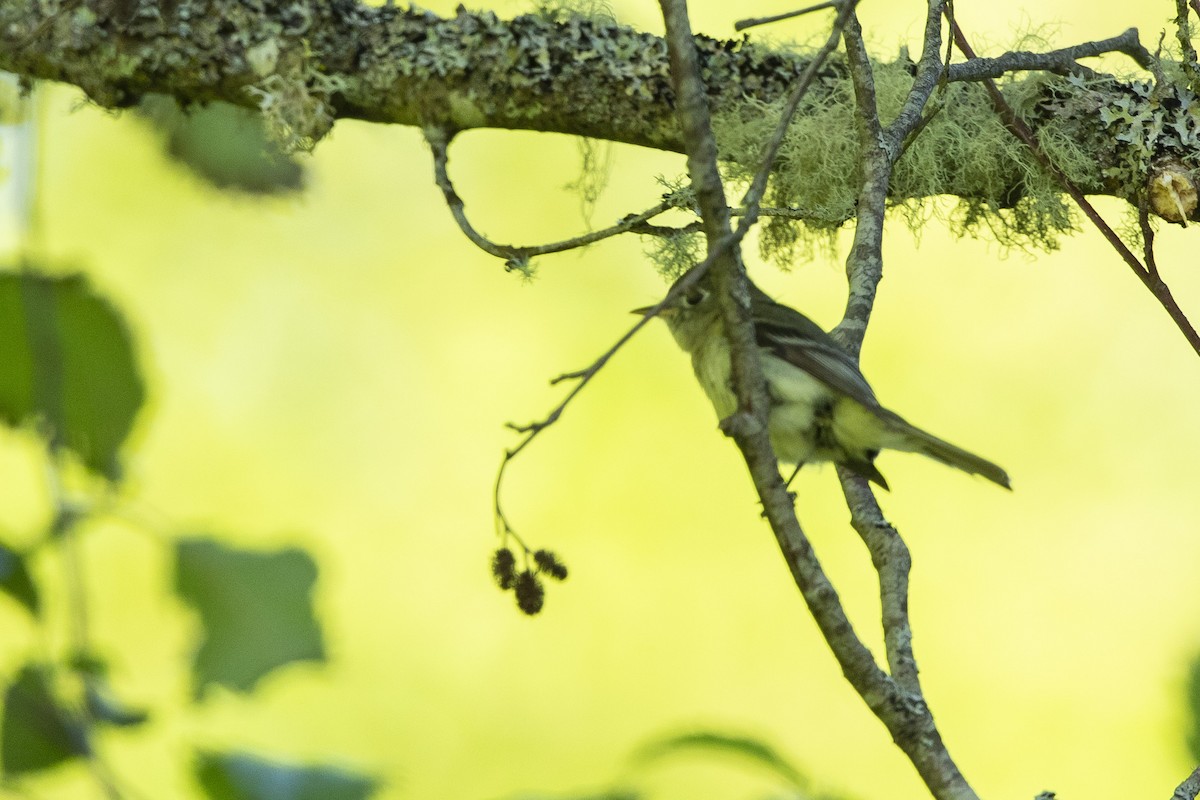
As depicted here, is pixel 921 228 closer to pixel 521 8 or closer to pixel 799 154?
pixel 799 154

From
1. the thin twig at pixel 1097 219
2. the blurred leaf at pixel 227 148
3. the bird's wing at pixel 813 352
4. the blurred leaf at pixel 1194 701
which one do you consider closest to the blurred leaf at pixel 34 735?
the blurred leaf at pixel 1194 701

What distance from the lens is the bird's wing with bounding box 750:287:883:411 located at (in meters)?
1.94

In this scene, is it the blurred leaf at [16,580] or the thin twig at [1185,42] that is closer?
the blurred leaf at [16,580]

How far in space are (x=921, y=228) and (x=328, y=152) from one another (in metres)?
2.47

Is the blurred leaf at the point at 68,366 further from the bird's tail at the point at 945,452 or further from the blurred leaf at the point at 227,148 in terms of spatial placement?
the blurred leaf at the point at 227,148

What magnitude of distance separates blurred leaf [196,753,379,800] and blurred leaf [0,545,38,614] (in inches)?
9.9

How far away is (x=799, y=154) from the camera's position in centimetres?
233

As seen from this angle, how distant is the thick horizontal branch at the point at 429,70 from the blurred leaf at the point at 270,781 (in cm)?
149

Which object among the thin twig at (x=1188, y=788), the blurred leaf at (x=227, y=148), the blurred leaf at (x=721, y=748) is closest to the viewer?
the blurred leaf at (x=721, y=748)

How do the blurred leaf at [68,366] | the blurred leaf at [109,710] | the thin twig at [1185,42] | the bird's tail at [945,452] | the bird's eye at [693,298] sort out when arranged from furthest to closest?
1. the bird's eye at [693,298]
2. the thin twig at [1185,42]
3. the bird's tail at [945,452]
4. the blurred leaf at [68,366]
5. the blurred leaf at [109,710]

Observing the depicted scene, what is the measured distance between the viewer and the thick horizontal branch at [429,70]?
89.1 inches

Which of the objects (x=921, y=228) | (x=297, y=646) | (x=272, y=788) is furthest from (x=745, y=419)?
(x=921, y=228)

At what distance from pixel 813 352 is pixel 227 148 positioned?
4.88ft

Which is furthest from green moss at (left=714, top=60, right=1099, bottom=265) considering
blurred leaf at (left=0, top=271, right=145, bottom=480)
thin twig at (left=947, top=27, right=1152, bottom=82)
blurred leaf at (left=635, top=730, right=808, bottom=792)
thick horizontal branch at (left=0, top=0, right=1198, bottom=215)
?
blurred leaf at (left=635, top=730, right=808, bottom=792)
